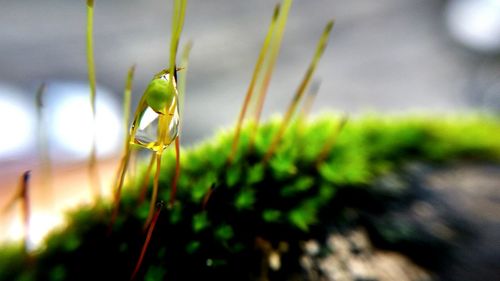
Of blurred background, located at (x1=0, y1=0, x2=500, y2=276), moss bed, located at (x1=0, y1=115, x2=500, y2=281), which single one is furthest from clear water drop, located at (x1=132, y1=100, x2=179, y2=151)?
blurred background, located at (x1=0, y1=0, x2=500, y2=276)

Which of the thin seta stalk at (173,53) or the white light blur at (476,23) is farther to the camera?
the white light blur at (476,23)

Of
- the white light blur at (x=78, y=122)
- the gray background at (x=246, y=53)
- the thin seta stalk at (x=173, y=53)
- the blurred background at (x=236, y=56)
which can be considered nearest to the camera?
the thin seta stalk at (x=173, y=53)

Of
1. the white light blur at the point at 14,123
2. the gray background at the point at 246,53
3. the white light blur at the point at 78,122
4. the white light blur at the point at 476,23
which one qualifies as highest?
the white light blur at the point at 476,23

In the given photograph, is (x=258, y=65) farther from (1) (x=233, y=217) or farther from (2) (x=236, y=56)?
(2) (x=236, y=56)

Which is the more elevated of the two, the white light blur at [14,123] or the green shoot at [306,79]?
the green shoot at [306,79]

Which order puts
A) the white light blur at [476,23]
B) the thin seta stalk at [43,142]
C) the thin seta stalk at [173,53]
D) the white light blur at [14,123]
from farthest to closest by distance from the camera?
the white light blur at [476,23], the white light blur at [14,123], the thin seta stalk at [43,142], the thin seta stalk at [173,53]

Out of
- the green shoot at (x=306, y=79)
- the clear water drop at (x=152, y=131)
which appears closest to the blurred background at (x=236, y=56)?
the green shoot at (x=306, y=79)

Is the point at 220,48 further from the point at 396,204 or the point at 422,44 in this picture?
the point at 396,204

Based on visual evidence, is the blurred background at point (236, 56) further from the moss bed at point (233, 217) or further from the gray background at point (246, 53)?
the moss bed at point (233, 217)
